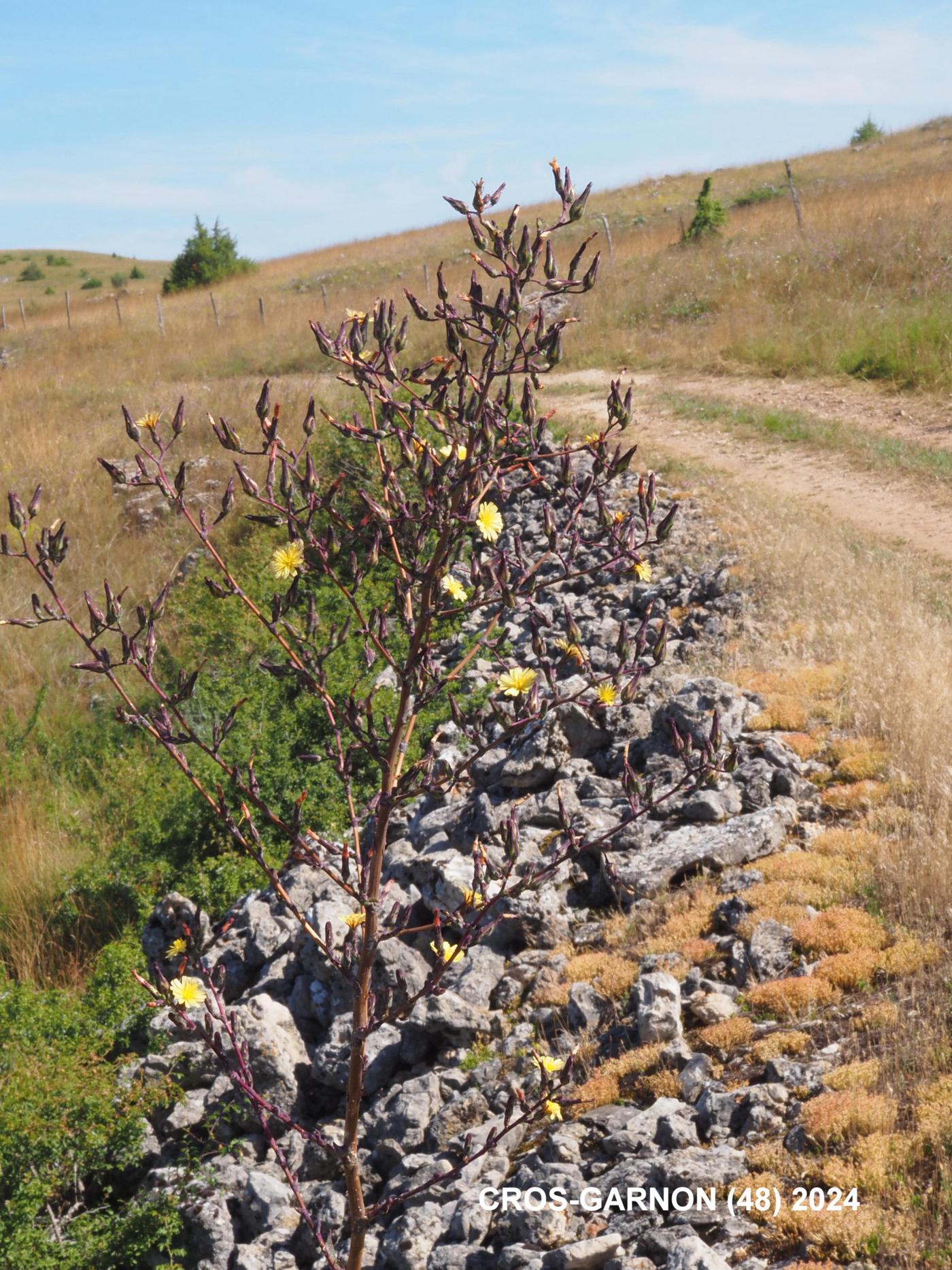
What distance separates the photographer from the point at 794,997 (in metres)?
3.55

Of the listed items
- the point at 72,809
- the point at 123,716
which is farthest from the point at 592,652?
the point at 123,716

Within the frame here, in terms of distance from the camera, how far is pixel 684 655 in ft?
21.7

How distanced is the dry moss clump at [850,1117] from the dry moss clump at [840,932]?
0.79 meters

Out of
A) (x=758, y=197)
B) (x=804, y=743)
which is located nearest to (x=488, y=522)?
(x=804, y=743)

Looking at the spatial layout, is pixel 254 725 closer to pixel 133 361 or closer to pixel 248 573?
pixel 248 573

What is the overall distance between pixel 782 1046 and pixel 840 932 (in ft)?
1.91

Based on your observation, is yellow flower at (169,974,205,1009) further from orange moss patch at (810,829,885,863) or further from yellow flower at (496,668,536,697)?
orange moss patch at (810,829,885,863)

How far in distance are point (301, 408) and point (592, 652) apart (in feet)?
26.6

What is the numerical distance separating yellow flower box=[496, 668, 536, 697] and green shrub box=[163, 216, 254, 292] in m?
36.8

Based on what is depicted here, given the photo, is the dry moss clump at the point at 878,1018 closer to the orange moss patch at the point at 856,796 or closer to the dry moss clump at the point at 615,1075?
the dry moss clump at the point at 615,1075

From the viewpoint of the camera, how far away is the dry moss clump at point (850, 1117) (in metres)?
2.84

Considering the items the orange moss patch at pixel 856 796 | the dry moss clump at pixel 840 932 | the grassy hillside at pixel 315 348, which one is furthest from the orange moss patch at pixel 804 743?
the grassy hillside at pixel 315 348

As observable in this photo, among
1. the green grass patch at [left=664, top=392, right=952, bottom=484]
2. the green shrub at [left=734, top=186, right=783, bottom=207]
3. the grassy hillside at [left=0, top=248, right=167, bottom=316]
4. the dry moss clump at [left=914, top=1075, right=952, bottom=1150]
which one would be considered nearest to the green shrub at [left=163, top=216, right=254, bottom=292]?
the grassy hillside at [left=0, top=248, right=167, bottom=316]

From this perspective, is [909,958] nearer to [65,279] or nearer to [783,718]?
[783,718]
